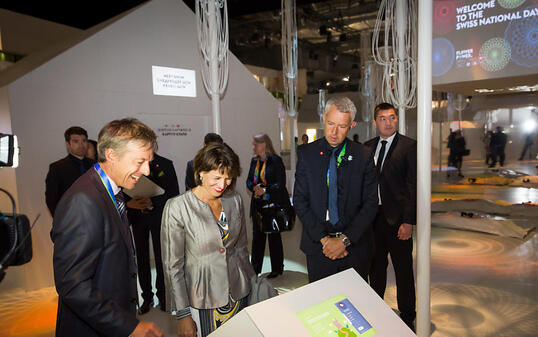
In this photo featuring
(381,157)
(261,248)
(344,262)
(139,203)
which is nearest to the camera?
(344,262)

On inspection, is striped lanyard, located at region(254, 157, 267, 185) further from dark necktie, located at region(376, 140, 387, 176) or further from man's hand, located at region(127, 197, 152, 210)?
dark necktie, located at region(376, 140, 387, 176)

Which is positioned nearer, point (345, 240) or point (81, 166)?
point (345, 240)

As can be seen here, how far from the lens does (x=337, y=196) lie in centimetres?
225

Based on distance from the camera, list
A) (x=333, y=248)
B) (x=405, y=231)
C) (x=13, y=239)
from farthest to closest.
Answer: (x=405, y=231), (x=333, y=248), (x=13, y=239)

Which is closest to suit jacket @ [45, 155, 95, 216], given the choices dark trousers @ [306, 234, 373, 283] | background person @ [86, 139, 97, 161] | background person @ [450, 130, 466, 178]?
background person @ [86, 139, 97, 161]

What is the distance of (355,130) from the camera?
17656mm

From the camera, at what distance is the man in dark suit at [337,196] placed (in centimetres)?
219

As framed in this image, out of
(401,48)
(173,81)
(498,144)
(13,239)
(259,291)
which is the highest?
(401,48)

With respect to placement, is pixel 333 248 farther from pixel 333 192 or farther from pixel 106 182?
pixel 106 182

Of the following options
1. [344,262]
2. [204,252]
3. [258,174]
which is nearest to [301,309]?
[204,252]

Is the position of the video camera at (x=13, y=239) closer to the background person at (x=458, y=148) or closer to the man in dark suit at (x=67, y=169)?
the man in dark suit at (x=67, y=169)

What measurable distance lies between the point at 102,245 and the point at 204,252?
555mm

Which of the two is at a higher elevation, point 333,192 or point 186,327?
point 333,192

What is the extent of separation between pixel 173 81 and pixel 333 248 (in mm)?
4072
